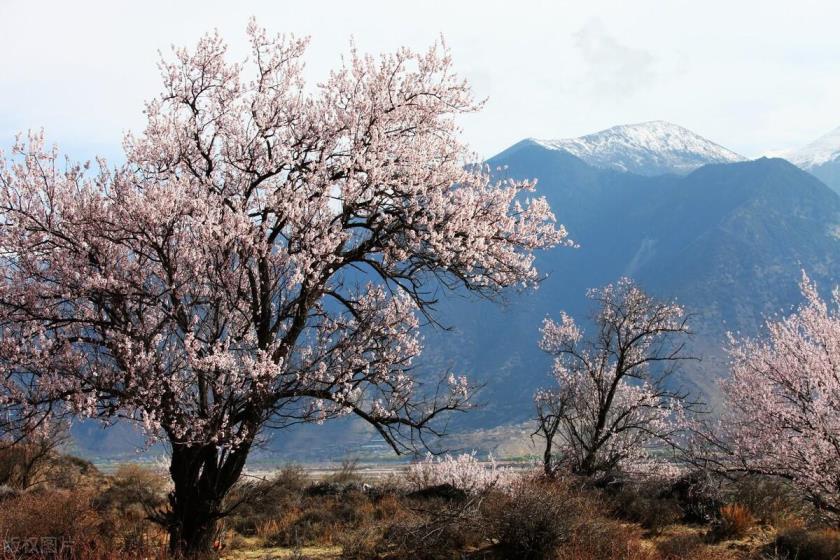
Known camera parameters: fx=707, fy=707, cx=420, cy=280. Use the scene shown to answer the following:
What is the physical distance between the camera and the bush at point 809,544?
12.2 meters

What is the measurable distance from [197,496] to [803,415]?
12.4m

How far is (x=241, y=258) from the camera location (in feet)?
35.5

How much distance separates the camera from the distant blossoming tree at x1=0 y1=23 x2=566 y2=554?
414 inches

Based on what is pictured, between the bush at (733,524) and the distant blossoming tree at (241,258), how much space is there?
690 centimetres

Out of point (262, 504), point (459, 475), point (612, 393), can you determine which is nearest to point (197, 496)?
point (262, 504)

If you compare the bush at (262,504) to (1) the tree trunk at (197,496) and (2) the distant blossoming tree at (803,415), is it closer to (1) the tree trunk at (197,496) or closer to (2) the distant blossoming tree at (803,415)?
(1) the tree trunk at (197,496)

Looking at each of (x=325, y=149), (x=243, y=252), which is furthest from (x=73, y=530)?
(x=325, y=149)

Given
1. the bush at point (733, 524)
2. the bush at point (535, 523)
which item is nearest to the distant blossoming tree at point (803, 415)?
the bush at point (733, 524)

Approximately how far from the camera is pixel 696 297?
160000 millimetres

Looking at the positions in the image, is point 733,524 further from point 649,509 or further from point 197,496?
point 197,496

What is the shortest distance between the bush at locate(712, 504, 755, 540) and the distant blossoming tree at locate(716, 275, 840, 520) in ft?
3.32

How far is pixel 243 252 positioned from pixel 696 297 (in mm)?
162881

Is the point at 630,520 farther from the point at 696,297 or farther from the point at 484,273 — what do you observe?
the point at 696,297

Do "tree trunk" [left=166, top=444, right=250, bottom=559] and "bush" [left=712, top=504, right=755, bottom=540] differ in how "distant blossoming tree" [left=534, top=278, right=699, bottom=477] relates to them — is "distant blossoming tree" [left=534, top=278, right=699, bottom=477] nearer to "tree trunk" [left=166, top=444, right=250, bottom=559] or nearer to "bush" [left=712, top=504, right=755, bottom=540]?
"bush" [left=712, top=504, right=755, bottom=540]
